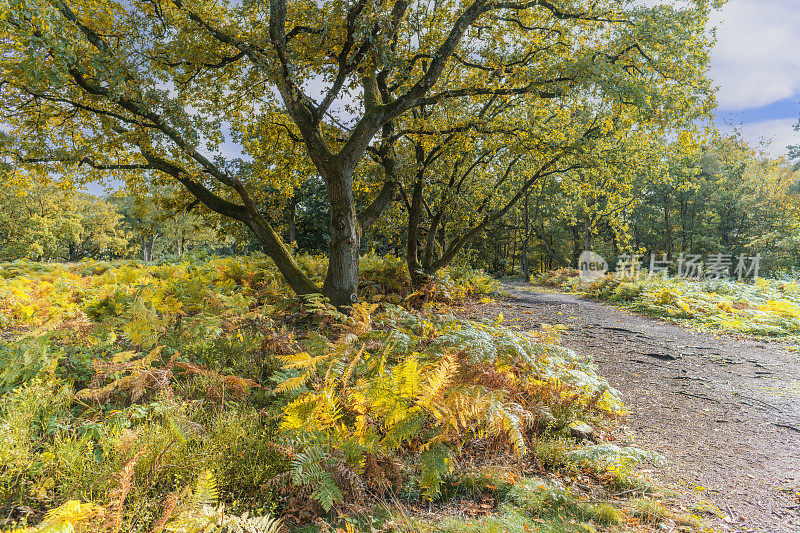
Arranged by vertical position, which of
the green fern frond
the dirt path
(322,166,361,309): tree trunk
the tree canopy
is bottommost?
the dirt path

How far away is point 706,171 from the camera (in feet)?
86.5

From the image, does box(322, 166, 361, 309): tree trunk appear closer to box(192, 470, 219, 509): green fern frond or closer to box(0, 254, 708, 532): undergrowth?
box(0, 254, 708, 532): undergrowth

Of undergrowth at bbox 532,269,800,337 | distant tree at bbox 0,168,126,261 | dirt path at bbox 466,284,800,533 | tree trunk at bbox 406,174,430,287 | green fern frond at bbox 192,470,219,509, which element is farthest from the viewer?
distant tree at bbox 0,168,126,261

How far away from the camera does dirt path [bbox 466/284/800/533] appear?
252 cm

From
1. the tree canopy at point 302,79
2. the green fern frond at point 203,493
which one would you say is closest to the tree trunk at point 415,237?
the tree canopy at point 302,79

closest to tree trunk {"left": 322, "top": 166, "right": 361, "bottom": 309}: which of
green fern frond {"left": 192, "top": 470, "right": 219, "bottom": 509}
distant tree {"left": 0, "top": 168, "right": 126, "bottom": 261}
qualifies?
green fern frond {"left": 192, "top": 470, "right": 219, "bottom": 509}

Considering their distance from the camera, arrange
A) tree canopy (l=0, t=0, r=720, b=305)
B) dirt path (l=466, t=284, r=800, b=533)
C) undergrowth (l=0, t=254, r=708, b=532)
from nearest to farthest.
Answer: undergrowth (l=0, t=254, r=708, b=532)
dirt path (l=466, t=284, r=800, b=533)
tree canopy (l=0, t=0, r=720, b=305)

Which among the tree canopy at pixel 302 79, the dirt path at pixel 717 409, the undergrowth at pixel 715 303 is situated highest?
the tree canopy at pixel 302 79

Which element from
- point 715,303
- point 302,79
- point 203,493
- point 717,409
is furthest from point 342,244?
point 715,303

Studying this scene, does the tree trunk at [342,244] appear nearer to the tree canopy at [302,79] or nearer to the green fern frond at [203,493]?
the tree canopy at [302,79]

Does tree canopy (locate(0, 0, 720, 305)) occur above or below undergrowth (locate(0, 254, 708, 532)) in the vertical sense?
above

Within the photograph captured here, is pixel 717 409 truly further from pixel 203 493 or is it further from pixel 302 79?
pixel 302 79

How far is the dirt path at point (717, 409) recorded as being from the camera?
252 centimetres

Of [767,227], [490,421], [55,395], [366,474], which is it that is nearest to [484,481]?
[490,421]
